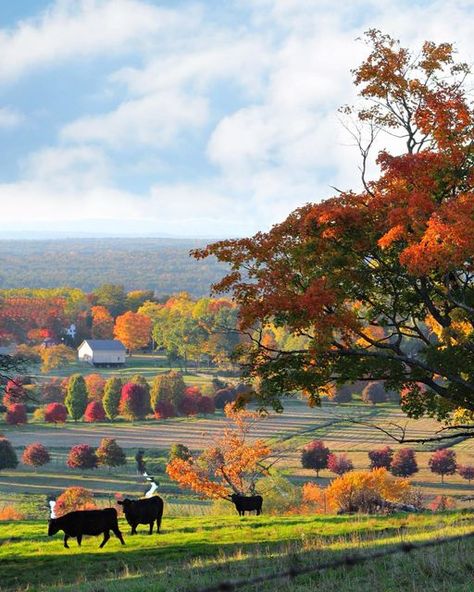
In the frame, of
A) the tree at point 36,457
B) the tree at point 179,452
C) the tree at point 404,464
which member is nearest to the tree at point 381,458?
the tree at point 404,464

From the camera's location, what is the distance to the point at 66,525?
69.0 feet

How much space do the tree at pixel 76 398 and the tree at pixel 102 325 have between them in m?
73.6

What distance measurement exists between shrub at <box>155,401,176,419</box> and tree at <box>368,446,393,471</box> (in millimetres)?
37582

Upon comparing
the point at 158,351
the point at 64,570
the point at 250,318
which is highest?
the point at 250,318

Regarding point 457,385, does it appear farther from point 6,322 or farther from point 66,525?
point 6,322

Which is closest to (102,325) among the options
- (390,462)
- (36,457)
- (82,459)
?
(36,457)

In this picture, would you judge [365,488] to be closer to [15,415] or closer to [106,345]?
[15,415]

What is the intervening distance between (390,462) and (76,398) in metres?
46.9

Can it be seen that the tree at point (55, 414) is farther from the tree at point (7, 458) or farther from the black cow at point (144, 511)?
the black cow at point (144, 511)

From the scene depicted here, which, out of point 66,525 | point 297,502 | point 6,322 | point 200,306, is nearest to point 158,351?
point 200,306

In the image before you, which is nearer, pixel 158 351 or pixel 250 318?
pixel 250 318

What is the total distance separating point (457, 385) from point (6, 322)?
550ft

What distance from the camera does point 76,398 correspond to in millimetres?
104562

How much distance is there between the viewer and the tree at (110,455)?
74.7 m
